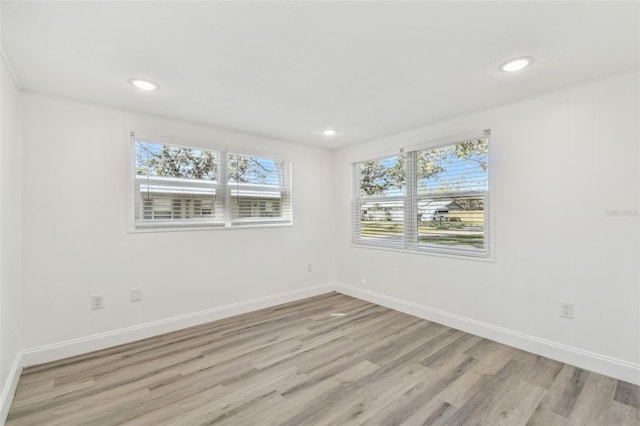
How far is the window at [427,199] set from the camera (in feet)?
10.3

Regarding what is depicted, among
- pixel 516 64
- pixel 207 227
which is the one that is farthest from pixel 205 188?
pixel 516 64

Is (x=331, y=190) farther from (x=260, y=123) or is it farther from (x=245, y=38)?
(x=245, y=38)

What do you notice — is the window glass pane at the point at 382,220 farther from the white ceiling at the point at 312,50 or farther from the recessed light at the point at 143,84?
the recessed light at the point at 143,84

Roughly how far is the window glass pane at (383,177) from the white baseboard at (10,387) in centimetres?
389

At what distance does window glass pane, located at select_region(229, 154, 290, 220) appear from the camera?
3.71 metres

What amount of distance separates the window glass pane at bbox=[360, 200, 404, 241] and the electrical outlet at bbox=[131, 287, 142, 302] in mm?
2861

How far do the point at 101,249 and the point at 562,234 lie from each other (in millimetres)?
4114

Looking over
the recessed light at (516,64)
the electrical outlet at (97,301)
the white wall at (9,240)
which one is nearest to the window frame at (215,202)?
the electrical outlet at (97,301)

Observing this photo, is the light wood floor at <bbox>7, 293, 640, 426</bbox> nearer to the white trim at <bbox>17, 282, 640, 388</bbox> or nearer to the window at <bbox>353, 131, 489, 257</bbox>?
the white trim at <bbox>17, 282, 640, 388</bbox>

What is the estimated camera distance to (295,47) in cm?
184

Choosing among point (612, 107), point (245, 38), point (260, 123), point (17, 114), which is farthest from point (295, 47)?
point (612, 107)

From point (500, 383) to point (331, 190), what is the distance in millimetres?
3228

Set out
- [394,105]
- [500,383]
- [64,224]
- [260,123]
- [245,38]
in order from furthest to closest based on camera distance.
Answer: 1. [260,123]
2. [394,105]
3. [64,224]
4. [500,383]
5. [245,38]

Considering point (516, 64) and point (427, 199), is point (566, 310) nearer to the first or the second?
point (427, 199)
